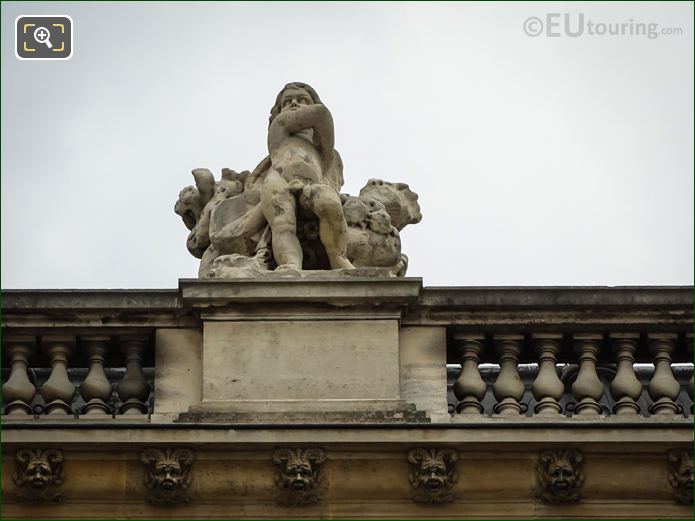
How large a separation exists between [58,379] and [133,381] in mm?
557

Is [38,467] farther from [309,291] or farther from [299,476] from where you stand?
[309,291]

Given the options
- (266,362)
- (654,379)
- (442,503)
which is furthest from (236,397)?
(654,379)

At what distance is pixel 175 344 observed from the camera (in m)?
18.8

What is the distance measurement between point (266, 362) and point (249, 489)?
1222 millimetres

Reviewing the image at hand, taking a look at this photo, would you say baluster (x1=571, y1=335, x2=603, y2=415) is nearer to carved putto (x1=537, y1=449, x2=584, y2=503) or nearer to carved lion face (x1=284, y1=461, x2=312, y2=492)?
carved putto (x1=537, y1=449, x2=584, y2=503)

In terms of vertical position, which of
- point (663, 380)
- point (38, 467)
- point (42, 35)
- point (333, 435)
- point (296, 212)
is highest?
point (42, 35)

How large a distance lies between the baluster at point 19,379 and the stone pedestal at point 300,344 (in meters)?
1.21

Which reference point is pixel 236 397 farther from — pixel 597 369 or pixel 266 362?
pixel 597 369

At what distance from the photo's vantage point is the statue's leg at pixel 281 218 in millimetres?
19375

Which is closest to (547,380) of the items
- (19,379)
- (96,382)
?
(96,382)

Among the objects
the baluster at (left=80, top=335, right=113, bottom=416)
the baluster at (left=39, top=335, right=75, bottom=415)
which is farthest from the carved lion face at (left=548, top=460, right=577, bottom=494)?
the baluster at (left=39, top=335, right=75, bottom=415)

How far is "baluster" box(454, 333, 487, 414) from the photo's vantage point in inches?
728

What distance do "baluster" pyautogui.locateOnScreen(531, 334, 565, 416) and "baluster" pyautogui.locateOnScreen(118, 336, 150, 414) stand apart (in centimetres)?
290

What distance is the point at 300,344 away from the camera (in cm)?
1867
